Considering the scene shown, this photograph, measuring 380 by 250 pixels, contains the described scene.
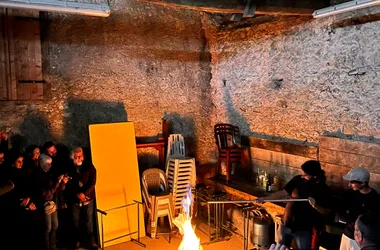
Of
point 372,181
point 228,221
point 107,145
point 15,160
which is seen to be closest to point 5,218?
point 15,160

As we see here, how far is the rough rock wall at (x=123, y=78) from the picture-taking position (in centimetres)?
522

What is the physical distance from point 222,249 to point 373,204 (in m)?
2.33

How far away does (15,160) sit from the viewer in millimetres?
4512

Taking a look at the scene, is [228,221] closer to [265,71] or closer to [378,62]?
[265,71]

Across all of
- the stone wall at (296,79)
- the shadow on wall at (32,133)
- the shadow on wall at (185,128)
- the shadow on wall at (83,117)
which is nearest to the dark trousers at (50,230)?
the shadow on wall at (32,133)

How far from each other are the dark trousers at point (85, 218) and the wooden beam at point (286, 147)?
269cm

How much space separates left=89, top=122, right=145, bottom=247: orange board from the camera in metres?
5.17

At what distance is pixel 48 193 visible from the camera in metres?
4.53

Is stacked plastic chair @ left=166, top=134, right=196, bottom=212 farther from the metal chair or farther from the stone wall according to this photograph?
the stone wall

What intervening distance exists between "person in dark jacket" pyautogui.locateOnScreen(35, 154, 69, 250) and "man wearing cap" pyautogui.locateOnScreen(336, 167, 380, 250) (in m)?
3.39

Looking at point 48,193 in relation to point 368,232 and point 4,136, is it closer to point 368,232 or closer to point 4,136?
point 4,136

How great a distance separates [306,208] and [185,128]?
10.0ft

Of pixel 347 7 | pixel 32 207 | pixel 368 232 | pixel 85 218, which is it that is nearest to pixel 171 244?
pixel 85 218

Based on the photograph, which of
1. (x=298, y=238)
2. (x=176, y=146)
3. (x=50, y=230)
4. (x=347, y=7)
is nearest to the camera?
(x=347, y=7)
